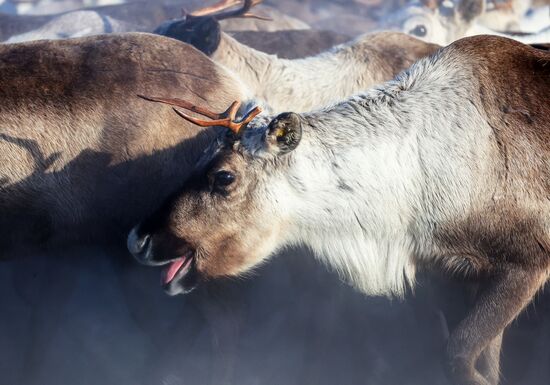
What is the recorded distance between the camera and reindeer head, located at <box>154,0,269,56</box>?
19.9 feet

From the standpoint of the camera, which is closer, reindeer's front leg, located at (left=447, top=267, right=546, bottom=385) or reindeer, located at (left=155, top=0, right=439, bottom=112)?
Result: reindeer's front leg, located at (left=447, top=267, right=546, bottom=385)

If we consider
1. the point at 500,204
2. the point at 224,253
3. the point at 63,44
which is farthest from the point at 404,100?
the point at 63,44

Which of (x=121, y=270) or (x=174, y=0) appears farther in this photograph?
(x=174, y=0)

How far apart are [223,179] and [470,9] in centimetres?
620

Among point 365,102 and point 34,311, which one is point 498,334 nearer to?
point 365,102

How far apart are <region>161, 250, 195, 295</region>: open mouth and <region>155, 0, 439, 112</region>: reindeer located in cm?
204

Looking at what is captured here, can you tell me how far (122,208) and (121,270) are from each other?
558mm

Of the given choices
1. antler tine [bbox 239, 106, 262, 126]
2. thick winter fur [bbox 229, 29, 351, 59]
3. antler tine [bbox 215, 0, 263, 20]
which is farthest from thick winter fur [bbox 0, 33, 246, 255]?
thick winter fur [bbox 229, 29, 351, 59]

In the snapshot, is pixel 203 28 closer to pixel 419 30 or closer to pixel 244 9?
pixel 244 9

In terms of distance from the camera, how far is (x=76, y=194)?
4.29m

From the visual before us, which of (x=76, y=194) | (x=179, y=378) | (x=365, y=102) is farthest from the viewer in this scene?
(x=179, y=378)

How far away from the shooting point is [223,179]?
369 cm

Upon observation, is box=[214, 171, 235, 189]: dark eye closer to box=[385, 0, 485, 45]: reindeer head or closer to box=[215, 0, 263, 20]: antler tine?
box=[215, 0, 263, 20]: antler tine

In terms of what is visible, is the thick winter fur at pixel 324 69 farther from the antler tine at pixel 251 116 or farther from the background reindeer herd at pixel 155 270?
the antler tine at pixel 251 116
